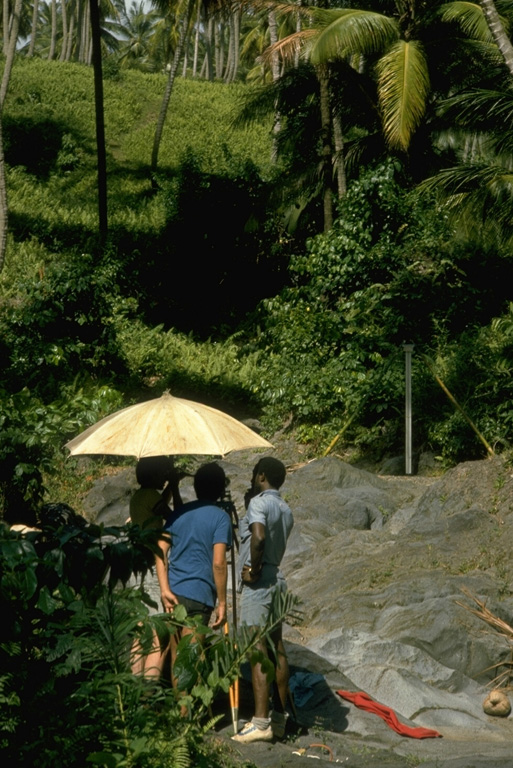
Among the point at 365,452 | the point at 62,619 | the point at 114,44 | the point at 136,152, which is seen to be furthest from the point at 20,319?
the point at 114,44

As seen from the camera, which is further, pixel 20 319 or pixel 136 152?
pixel 136 152

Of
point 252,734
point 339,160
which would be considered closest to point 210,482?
point 252,734

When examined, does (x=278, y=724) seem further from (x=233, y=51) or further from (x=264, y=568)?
(x=233, y=51)

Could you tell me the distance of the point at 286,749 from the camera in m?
5.75

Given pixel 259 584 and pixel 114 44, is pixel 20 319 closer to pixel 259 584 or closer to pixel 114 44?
pixel 259 584

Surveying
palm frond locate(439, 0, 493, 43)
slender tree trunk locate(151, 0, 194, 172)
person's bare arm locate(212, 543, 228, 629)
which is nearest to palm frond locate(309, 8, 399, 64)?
palm frond locate(439, 0, 493, 43)

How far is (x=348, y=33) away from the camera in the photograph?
55.1 feet

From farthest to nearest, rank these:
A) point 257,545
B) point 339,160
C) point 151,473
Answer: point 339,160 → point 151,473 → point 257,545

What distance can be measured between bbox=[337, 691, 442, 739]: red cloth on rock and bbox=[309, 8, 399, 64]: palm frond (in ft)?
39.4

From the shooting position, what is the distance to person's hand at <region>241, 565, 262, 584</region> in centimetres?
595

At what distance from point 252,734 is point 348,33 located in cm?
1370

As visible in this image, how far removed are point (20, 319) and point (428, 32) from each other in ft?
29.5

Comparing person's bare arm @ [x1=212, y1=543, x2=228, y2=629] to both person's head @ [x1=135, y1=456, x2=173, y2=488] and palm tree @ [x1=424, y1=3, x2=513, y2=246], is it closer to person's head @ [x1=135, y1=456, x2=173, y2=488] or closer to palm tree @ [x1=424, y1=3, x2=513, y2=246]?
person's head @ [x1=135, y1=456, x2=173, y2=488]

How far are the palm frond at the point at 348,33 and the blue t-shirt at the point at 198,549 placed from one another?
1233cm
